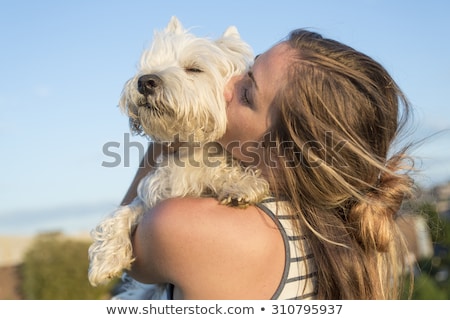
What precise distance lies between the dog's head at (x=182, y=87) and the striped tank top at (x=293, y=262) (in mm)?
731

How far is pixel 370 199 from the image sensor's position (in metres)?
3.67

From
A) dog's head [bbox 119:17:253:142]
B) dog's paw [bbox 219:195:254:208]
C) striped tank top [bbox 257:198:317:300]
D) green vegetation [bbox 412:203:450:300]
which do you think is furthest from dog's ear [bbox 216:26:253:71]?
green vegetation [bbox 412:203:450:300]

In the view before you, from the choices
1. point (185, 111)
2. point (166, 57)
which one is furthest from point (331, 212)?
point (166, 57)

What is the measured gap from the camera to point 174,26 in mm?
4602

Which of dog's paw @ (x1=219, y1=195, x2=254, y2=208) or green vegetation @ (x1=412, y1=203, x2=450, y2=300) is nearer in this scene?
dog's paw @ (x1=219, y1=195, x2=254, y2=208)

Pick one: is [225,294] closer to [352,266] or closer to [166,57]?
[352,266]

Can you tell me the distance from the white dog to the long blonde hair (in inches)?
14.1

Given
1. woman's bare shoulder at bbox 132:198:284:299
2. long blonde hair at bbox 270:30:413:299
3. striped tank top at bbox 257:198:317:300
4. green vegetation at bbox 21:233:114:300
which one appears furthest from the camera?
green vegetation at bbox 21:233:114:300

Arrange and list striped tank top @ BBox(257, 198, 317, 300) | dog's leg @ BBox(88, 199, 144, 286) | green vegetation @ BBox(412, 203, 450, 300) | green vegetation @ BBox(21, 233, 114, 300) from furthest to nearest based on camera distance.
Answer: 1. green vegetation @ BBox(21, 233, 114, 300)
2. green vegetation @ BBox(412, 203, 450, 300)
3. dog's leg @ BBox(88, 199, 144, 286)
4. striped tank top @ BBox(257, 198, 317, 300)

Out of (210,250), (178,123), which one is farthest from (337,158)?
(178,123)

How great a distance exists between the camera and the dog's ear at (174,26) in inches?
179

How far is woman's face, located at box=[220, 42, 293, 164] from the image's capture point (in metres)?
3.62

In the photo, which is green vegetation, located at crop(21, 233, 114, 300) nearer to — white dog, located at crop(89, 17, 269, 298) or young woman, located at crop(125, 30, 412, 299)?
white dog, located at crop(89, 17, 269, 298)

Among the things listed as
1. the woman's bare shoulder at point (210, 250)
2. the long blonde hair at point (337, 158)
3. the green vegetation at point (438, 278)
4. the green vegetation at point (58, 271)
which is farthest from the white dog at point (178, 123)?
the green vegetation at point (58, 271)
